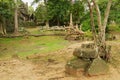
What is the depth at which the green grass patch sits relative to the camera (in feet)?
60.3

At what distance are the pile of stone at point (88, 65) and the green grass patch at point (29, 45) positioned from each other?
6826 mm

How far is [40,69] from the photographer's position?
1250 centimetres

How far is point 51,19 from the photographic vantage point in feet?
121

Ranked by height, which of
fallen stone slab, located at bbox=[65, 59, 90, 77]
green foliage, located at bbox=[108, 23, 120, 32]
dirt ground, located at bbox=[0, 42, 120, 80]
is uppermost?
green foliage, located at bbox=[108, 23, 120, 32]

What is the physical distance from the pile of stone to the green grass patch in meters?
6.83

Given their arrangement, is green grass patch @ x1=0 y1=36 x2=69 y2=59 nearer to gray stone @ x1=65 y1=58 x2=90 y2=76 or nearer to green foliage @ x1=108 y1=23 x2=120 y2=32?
gray stone @ x1=65 y1=58 x2=90 y2=76

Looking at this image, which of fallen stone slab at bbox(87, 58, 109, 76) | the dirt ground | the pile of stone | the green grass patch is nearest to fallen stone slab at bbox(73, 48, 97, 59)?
the pile of stone

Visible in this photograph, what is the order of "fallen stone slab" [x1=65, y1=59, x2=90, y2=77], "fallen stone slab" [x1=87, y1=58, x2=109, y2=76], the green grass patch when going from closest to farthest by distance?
"fallen stone slab" [x1=87, y1=58, x2=109, y2=76]
"fallen stone slab" [x1=65, y1=59, x2=90, y2=77]
the green grass patch

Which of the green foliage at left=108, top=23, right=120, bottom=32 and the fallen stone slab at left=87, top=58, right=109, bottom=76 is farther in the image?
the green foliage at left=108, top=23, right=120, bottom=32

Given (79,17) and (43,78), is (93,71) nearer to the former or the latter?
(43,78)

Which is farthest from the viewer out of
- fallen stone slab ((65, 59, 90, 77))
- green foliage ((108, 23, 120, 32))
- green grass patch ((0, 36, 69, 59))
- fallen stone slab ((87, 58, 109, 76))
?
green foliage ((108, 23, 120, 32))

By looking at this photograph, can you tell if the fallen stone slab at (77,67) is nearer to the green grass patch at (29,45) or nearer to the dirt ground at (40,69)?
the dirt ground at (40,69)

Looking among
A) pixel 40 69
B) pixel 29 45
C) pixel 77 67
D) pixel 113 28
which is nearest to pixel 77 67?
pixel 77 67

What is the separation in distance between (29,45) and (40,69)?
920cm
